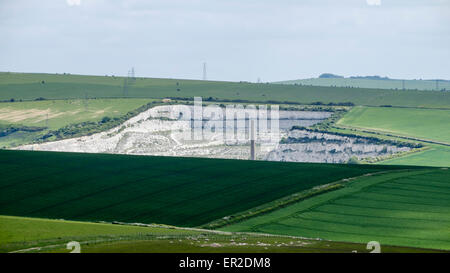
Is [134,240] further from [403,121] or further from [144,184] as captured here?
[403,121]

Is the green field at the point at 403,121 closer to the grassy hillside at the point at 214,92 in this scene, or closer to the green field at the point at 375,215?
the grassy hillside at the point at 214,92

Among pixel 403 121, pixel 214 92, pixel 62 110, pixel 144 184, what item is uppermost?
pixel 214 92

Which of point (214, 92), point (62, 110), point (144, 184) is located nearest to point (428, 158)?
point (144, 184)

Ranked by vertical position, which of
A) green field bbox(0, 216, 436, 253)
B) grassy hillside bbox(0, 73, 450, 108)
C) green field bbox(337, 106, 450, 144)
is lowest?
green field bbox(0, 216, 436, 253)

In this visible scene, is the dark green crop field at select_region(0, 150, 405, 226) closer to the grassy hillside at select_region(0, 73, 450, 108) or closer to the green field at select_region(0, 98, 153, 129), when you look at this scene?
the green field at select_region(0, 98, 153, 129)

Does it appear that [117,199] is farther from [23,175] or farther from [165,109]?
[165,109]

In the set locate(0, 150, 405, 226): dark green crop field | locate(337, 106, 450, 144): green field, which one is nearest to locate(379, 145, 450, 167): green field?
locate(337, 106, 450, 144): green field
